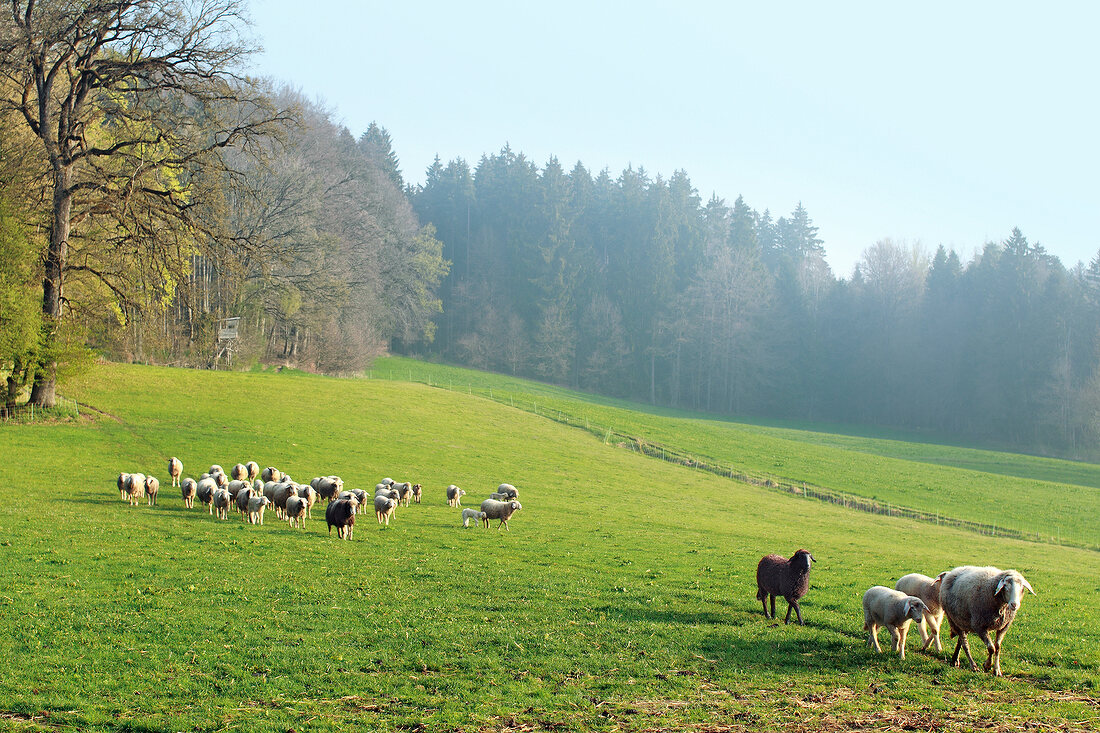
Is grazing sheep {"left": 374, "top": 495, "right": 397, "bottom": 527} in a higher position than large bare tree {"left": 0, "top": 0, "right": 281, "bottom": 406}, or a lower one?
lower

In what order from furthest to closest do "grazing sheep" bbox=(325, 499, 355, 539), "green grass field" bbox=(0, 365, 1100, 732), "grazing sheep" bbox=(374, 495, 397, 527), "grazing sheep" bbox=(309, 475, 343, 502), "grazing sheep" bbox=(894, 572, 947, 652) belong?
1. "grazing sheep" bbox=(309, 475, 343, 502)
2. "grazing sheep" bbox=(374, 495, 397, 527)
3. "grazing sheep" bbox=(325, 499, 355, 539)
4. "grazing sheep" bbox=(894, 572, 947, 652)
5. "green grass field" bbox=(0, 365, 1100, 732)

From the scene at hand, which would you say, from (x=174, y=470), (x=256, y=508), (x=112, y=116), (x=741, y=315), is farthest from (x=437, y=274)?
(x=256, y=508)

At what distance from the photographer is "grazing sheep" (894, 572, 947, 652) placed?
37.5 feet

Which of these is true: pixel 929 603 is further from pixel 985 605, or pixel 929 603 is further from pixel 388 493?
pixel 388 493

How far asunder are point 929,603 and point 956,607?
2.96 feet

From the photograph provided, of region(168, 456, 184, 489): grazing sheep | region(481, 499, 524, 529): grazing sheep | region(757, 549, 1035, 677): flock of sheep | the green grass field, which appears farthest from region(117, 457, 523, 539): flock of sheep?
region(757, 549, 1035, 677): flock of sheep

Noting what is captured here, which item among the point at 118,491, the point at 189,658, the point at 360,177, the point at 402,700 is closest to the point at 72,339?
the point at 118,491

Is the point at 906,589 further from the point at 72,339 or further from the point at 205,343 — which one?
the point at 205,343

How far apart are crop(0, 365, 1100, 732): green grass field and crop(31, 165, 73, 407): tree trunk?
517 cm

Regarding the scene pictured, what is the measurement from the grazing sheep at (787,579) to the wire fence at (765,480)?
27548 millimetres

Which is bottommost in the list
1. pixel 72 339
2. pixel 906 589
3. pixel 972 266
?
pixel 906 589

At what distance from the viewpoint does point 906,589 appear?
39.8ft

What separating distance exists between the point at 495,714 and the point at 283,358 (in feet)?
203

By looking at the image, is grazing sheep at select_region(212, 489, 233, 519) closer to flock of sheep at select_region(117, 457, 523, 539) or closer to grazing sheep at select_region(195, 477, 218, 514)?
flock of sheep at select_region(117, 457, 523, 539)
